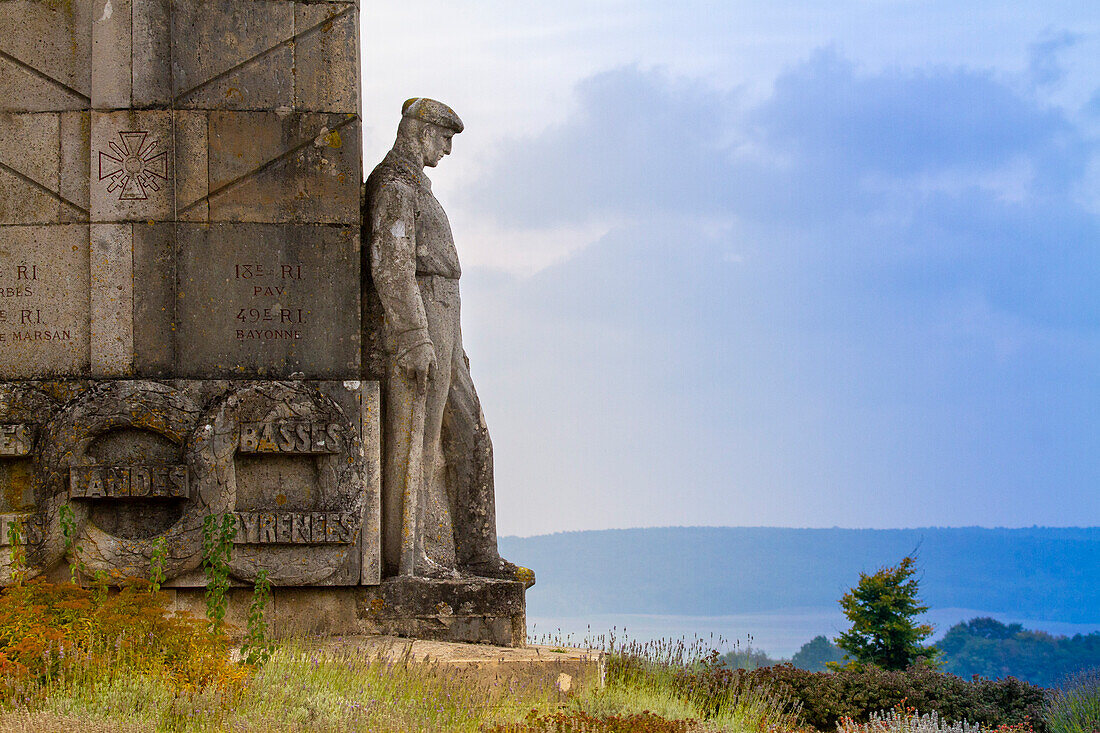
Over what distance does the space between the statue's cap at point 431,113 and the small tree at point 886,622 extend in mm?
7654

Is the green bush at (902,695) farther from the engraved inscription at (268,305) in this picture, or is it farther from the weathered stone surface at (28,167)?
the weathered stone surface at (28,167)

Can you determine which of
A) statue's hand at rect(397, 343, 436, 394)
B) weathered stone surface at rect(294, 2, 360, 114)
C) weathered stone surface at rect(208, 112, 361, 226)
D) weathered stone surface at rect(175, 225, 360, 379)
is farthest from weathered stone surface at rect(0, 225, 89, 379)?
statue's hand at rect(397, 343, 436, 394)

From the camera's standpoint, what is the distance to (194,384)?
9047mm

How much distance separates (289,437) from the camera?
29.6ft

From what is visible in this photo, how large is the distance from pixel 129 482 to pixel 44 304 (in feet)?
4.62

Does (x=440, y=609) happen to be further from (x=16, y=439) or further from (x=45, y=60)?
(x=45, y=60)

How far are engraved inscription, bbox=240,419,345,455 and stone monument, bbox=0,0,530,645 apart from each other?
0.02 metres

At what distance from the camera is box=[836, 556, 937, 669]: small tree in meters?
14.5

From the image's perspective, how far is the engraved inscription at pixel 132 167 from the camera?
9.18 m

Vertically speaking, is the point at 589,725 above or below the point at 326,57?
below

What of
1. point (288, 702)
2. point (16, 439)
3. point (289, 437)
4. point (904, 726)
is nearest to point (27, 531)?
point (16, 439)

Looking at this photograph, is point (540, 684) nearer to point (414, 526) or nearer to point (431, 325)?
point (414, 526)

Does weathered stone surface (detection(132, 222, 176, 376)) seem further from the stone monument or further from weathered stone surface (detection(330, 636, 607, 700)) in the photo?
weathered stone surface (detection(330, 636, 607, 700))

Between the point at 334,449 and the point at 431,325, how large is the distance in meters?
1.18
